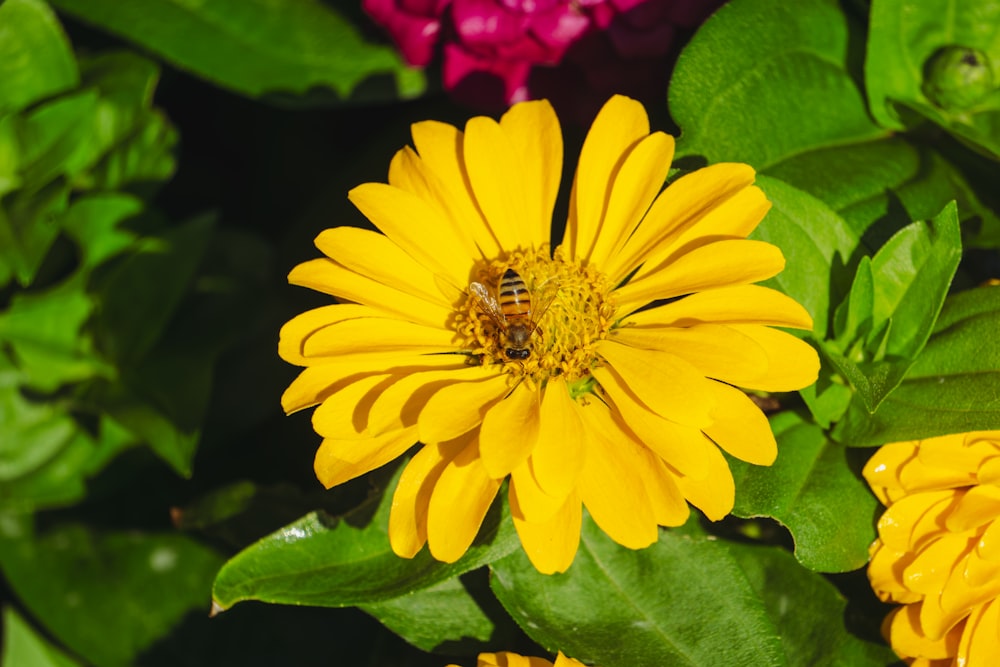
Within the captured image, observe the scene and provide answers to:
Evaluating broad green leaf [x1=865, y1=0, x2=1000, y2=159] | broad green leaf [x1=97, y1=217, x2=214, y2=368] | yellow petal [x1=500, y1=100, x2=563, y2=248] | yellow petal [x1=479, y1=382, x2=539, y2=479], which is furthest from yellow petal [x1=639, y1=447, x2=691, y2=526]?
broad green leaf [x1=97, y1=217, x2=214, y2=368]

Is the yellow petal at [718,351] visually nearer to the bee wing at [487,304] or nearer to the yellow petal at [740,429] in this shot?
the yellow petal at [740,429]

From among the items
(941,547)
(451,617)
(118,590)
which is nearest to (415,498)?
(451,617)

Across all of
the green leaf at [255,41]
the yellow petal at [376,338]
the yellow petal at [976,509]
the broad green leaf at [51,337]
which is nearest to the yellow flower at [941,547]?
the yellow petal at [976,509]

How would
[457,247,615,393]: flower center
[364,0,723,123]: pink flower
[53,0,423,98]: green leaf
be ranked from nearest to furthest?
[457,247,615,393]: flower center, [364,0,723,123]: pink flower, [53,0,423,98]: green leaf

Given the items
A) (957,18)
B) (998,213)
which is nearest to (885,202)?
(998,213)

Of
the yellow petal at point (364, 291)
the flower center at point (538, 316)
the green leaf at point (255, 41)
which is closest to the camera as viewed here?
the yellow petal at point (364, 291)

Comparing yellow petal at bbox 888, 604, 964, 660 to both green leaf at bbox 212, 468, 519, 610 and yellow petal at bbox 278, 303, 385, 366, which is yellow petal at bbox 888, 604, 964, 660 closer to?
green leaf at bbox 212, 468, 519, 610
